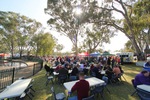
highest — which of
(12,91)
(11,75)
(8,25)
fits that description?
(8,25)

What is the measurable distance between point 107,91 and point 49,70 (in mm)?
5682

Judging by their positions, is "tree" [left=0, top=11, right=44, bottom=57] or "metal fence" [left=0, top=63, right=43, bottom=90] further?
"tree" [left=0, top=11, right=44, bottom=57]

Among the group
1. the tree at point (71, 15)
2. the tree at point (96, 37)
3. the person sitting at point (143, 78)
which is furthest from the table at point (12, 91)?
the tree at point (96, 37)

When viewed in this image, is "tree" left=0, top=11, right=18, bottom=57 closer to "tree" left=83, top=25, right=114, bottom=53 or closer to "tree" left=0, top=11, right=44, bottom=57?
"tree" left=0, top=11, right=44, bottom=57

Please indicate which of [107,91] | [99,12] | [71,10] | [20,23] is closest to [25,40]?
[20,23]

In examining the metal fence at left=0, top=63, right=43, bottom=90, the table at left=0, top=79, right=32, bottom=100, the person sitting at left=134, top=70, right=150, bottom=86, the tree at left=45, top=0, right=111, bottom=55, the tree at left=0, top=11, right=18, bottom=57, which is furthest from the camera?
the tree at left=0, top=11, right=18, bottom=57

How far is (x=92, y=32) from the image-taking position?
112 ft

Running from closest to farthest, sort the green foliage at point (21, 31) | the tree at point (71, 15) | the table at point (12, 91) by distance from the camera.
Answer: the table at point (12, 91) < the tree at point (71, 15) < the green foliage at point (21, 31)

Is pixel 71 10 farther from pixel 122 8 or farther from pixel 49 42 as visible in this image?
pixel 49 42

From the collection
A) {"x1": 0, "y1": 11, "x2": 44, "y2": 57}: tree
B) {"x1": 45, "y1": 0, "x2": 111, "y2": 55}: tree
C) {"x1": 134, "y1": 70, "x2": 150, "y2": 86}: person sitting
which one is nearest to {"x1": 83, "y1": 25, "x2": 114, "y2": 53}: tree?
{"x1": 45, "y1": 0, "x2": 111, "y2": 55}: tree

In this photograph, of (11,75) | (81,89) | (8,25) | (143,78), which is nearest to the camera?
(81,89)

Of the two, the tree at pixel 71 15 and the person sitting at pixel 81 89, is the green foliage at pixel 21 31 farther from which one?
the person sitting at pixel 81 89

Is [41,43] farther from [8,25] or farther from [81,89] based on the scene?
[81,89]

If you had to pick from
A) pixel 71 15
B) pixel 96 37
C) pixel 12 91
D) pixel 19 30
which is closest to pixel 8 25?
pixel 19 30
